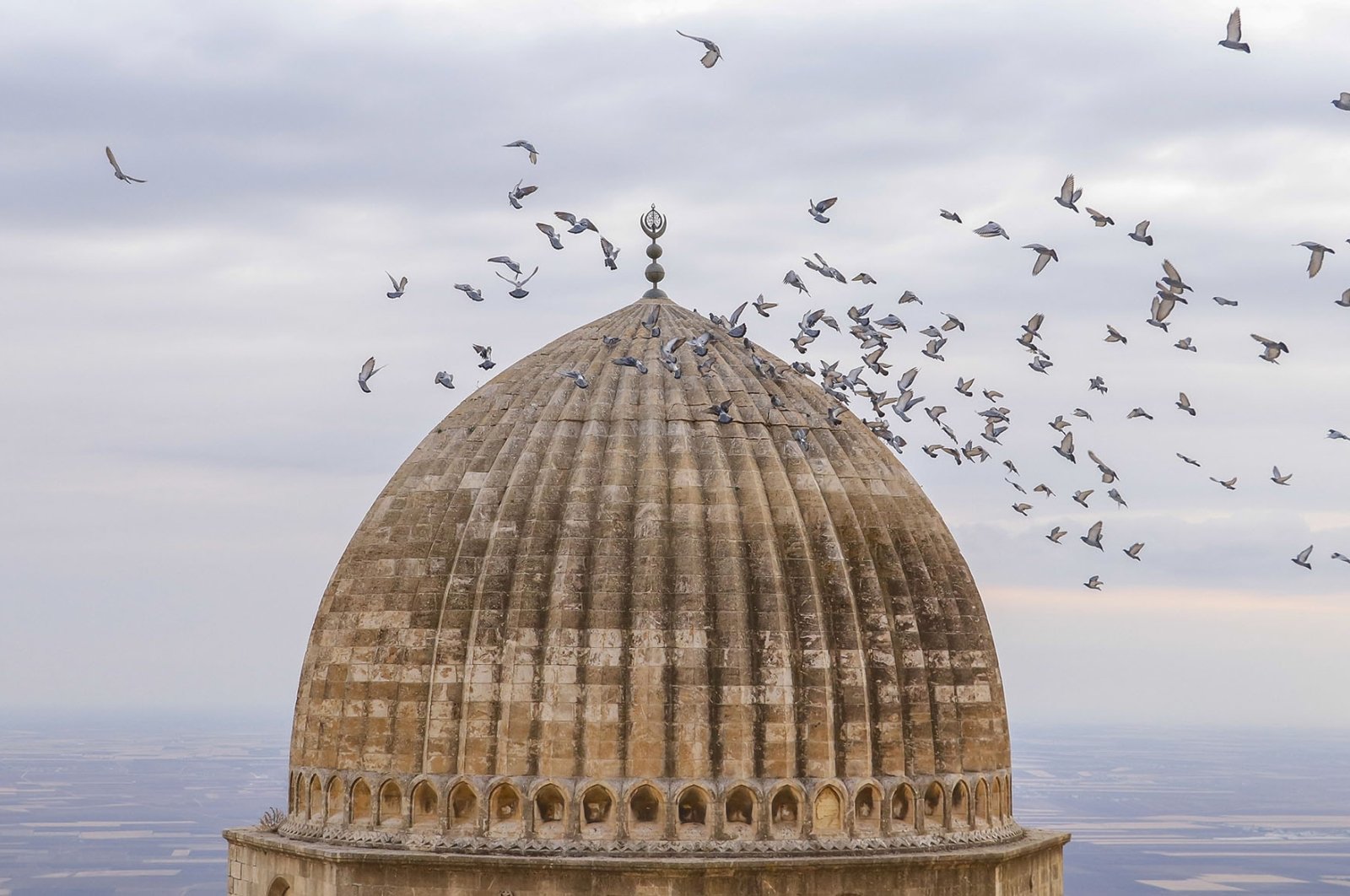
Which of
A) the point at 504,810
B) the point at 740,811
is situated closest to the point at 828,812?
the point at 740,811

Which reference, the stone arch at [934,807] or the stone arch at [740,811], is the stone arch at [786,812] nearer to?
the stone arch at [740,811]

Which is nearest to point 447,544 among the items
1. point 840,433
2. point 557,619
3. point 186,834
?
point 557,619

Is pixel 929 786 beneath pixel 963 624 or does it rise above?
beneath

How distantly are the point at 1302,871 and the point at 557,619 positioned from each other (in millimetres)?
101947

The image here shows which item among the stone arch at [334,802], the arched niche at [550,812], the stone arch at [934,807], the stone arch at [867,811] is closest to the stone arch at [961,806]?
the stone arch at [934,807]

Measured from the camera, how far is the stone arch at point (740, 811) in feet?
55.9

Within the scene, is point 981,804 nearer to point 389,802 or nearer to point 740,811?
point 740,811

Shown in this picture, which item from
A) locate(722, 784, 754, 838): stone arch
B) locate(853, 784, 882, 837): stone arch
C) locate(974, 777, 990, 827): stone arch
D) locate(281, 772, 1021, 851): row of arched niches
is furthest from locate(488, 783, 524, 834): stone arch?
locate(974, 777, 990, 827): stone arch

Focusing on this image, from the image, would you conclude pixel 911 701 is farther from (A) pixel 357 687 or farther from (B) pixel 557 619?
(A) pixel 357 687

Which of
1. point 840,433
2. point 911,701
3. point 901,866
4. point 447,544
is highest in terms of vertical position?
point 840,433

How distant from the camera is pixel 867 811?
17.5 m

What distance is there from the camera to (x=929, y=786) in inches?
701

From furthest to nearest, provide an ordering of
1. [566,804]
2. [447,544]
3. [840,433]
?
[840,433] → [447,544] → [566,804]

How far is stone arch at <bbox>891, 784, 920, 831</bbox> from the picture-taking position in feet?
57.8
